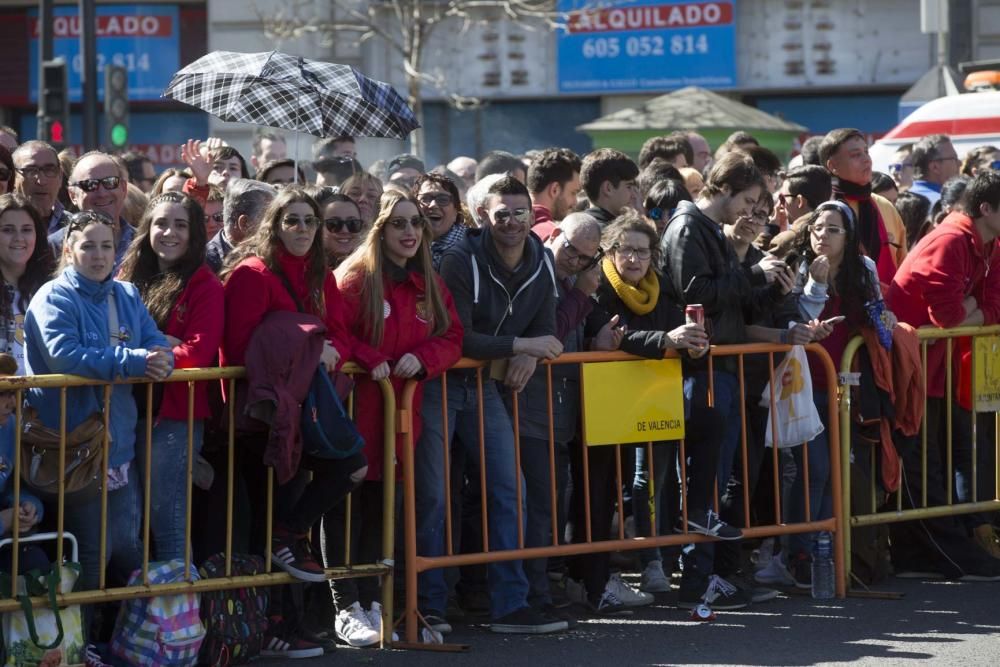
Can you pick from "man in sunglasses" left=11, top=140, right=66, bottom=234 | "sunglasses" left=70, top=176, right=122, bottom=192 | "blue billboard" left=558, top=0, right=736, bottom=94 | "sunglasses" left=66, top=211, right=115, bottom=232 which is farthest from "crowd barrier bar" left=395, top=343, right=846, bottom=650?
"blue billboard" left=558, top=0, right=736, bottom=94

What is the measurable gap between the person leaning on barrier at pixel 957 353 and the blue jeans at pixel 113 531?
13.4ft

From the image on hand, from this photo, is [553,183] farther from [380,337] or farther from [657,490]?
[380,337]

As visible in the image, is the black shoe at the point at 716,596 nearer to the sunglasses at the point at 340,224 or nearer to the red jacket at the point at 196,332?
the sunglasses at the point at 340,224

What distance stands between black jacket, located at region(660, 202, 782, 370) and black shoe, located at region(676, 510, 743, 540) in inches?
29.1

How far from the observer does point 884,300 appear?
8867 mm

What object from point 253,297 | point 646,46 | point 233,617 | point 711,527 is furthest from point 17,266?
point 646,46

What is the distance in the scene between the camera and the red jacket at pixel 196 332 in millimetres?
6977

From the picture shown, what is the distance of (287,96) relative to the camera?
934 centimetres

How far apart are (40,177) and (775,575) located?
4129 millimetres

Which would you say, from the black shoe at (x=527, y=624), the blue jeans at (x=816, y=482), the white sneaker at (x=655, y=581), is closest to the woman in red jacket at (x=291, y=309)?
the black shoe at (x=527, y=624)

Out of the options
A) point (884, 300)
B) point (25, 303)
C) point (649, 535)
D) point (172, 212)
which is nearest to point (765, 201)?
point (884, 300)

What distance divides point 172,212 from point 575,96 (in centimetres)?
1756

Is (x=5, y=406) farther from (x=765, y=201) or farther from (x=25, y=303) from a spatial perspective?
(x=765, y=201)

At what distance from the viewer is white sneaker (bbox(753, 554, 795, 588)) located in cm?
865
